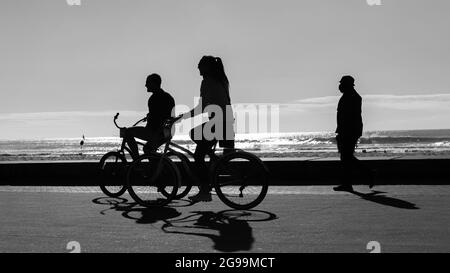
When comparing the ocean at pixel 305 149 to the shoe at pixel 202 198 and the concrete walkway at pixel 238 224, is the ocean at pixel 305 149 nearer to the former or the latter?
the concrete walkway at pixel 238 224

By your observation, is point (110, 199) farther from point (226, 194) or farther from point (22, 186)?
point (22, 186)

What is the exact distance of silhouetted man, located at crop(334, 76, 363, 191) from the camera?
1051 cm

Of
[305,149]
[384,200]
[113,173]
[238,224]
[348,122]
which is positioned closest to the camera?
[238,224]

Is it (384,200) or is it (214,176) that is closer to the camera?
(214,176)

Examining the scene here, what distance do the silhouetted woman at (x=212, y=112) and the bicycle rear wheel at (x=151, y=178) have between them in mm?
443

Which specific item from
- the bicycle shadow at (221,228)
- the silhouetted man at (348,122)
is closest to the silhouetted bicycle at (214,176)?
the bicycle shadow at (221,228)

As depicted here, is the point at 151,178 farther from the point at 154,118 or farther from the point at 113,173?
the point at 113,173

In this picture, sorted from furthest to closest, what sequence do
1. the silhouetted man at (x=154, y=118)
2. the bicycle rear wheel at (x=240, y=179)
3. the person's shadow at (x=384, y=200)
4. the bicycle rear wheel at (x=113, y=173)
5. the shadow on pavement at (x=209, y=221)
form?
the bicycle rear wheel at (x=113, y=173) < the silhouetted man at (x=154, y=118) < the person's shadow at (x=384, y=200) < the bicycle rear wheel at (x=240, y=179) < the shadow on pavement at (x=209, y=221)

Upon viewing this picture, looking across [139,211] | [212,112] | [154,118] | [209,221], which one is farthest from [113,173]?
[209,221]

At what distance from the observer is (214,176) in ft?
26.2

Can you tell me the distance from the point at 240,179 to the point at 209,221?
39.9 inches

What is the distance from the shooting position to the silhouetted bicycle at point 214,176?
7.83 m
